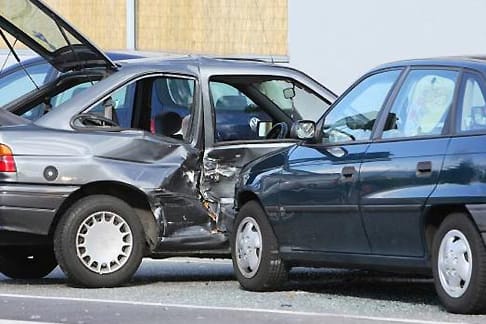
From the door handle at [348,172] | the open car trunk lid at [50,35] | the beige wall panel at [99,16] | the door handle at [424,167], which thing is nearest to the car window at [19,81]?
the open car trunk lid at [50,35]

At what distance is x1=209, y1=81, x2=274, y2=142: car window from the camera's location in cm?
1070

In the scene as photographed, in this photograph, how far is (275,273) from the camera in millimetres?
9656

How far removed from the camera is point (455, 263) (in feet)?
26.3

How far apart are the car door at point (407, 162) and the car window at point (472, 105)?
108mm

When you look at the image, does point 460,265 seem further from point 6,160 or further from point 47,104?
point 47,104

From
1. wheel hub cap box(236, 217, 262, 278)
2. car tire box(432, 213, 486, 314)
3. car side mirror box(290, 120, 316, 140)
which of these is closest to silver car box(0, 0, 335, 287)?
car side mirror box(290, 120, 316, 140)

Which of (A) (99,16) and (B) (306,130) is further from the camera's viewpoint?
(A) (99,16)

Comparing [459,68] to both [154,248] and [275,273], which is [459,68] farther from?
[154,248]

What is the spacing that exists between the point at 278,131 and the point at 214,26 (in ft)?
32.3

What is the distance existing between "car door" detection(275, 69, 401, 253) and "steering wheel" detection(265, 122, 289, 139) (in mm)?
1101

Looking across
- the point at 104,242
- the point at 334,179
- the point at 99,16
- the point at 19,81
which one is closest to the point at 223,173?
the point at 104,242

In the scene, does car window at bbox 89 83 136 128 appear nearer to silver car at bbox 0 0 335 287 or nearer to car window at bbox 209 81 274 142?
silver car at bbox 0 0 335 287

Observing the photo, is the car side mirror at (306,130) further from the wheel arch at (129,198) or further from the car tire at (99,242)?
the car tire at (99,242)

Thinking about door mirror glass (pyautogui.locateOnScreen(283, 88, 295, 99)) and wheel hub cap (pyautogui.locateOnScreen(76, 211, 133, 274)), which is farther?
door mirror glass (pyautogui.locateOnScreen(283, 88, 295, 99))
